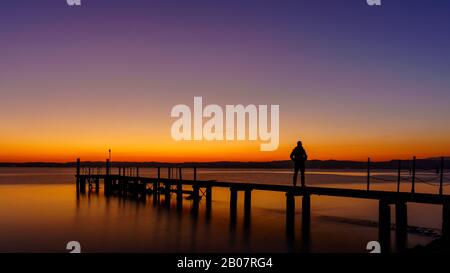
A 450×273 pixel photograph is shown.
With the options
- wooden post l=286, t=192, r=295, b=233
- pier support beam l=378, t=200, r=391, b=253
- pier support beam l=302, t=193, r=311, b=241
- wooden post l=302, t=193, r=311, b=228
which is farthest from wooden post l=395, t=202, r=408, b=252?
wooden post l=286, t=192, r=295, b=233

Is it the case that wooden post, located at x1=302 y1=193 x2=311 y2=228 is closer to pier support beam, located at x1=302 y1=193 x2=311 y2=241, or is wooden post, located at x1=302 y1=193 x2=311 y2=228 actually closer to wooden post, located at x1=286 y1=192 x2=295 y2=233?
pier support beam, located at x1=302 y1=193 x2=311 y2=241

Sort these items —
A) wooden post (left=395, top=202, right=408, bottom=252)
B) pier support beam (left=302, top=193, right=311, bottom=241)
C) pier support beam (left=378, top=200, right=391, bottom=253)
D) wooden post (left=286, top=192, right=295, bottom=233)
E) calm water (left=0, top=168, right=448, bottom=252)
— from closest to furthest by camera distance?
1. wooden post (left=395, top=202, right=408, bottom=252)
2. pier support beam (left=378, top=200, right=391, bottom=253)
3. calm water (left=0, top=168, right=448, bottom=252)
4. pier support beam (left=302, top=193, right=311, bottom=241)
5. wooden post (left=286, top=192, right=295, bottom=233)

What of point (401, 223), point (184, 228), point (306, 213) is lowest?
point (184, 228)

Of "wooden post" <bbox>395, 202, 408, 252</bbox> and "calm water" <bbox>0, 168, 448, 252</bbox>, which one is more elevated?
"wooden post" <bbox>395, 202, 408, 252</bbox>

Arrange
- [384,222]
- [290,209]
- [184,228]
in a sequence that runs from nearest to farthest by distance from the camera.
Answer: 1. [384,222]
2. [290,209]
3. [184,228]

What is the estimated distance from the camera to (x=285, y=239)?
1852cm

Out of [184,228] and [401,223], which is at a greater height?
[401,223]

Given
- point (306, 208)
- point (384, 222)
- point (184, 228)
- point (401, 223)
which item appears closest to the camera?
point (401, 223)

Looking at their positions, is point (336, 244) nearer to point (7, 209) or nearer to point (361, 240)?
point (361, 240)

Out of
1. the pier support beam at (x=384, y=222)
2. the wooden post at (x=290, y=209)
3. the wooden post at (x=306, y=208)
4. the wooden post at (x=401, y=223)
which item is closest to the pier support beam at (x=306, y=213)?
the wooden post at (x=306, y=208)

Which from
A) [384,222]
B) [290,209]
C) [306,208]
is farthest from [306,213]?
[384,222]

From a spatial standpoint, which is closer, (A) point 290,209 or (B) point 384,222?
(B) point 384,222

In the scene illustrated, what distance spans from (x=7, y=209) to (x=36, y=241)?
1416cm

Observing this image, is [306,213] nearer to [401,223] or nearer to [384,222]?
[384,222]
